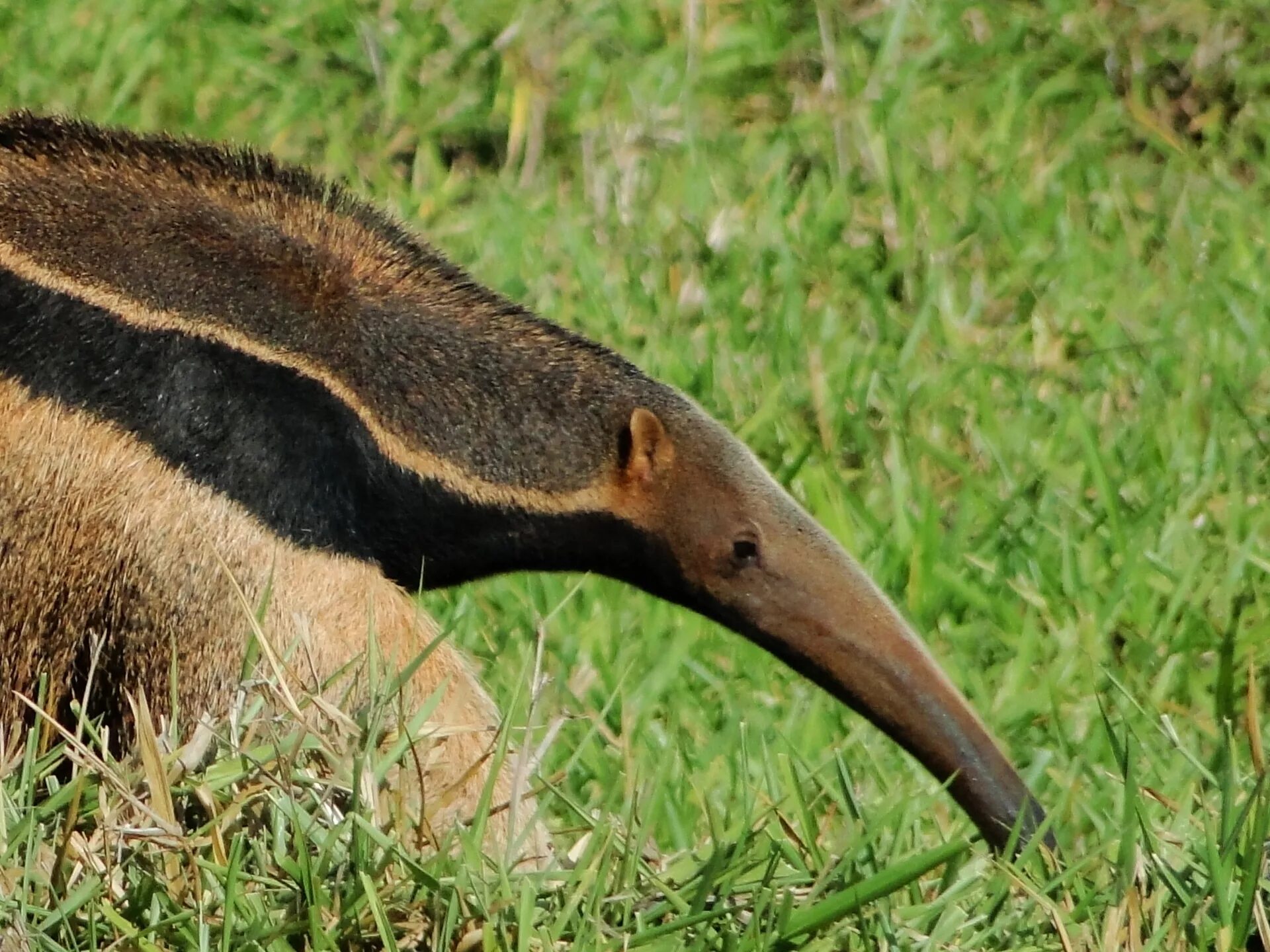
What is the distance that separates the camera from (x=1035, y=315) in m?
7.11

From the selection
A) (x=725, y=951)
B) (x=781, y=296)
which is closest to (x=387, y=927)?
(x=725, y=951)

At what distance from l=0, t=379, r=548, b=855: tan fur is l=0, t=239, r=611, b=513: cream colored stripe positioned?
0.75ft

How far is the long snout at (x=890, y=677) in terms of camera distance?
176 inches

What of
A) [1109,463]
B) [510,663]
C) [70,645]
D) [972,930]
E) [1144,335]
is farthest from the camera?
[1144,335]

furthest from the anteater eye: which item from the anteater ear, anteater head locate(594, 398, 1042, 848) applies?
the anteater ear

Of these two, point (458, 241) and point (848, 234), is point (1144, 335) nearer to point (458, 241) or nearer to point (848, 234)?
point (848, 234)

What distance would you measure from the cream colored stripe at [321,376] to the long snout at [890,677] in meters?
0.47

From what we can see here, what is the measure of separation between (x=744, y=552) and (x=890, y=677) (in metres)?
0.40

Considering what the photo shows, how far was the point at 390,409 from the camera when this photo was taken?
4.36 meters

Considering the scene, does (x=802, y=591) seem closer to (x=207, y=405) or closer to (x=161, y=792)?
(x=207, y=405)

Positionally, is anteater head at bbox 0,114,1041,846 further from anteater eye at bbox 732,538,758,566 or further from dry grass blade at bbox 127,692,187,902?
dry grass blade at bbox 127,692,187,902

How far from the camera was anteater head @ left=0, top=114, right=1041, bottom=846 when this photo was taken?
4227mm

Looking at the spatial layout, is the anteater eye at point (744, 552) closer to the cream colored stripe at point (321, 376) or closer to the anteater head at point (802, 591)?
the anteater head at point (802, 591)

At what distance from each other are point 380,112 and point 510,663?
3.15 metres
